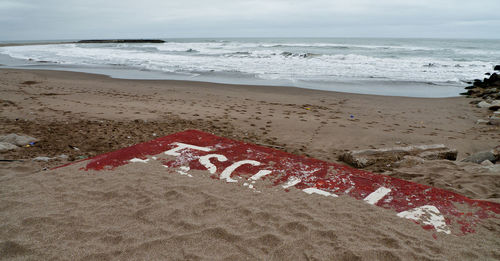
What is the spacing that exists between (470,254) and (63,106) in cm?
754

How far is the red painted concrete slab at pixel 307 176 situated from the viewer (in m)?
2.62

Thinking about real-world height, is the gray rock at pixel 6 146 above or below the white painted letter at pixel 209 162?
above

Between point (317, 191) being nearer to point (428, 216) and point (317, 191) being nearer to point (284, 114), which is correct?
point (428, 216)

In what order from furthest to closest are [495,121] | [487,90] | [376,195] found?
1. [487,90]
2. [495,121]
3. [376,195]

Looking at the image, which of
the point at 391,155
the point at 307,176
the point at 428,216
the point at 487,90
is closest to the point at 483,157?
the point at 391,155

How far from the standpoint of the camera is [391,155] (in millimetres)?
4395

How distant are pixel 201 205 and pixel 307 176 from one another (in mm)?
1291

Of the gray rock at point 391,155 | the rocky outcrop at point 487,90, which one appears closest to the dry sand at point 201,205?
the gray rock at point 391,155

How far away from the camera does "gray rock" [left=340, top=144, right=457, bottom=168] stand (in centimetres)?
420

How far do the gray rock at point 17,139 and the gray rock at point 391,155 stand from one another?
4.74 m

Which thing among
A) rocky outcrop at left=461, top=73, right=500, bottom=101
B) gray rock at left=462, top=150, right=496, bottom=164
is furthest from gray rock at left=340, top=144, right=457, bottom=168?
rocky outcrop at left=461, top=73, right=500, bottom=101

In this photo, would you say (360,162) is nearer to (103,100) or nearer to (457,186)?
(457,186)

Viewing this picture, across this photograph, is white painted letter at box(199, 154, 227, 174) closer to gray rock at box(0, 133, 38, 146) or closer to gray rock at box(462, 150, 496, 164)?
gray rock at box(0, 133, 38, 146)

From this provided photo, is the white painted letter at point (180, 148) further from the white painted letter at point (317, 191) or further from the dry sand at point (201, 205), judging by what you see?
the white painted letter at point (317, 191)
